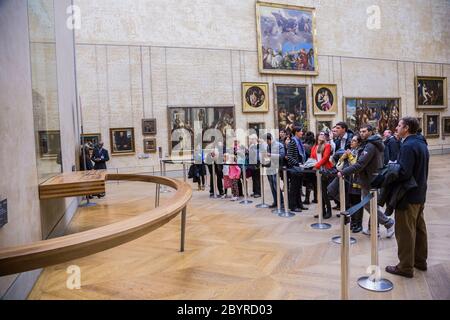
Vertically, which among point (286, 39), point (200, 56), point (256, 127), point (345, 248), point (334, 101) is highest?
point (286, 39)

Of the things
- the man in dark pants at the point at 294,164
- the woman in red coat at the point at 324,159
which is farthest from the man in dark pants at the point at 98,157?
the woman in red coat at the point at 324,159

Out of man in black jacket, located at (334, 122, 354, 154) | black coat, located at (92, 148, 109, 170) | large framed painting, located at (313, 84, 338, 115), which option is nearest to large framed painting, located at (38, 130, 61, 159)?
man in black jacket, located at (334, 122, 354, 154)

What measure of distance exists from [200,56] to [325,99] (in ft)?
23.0

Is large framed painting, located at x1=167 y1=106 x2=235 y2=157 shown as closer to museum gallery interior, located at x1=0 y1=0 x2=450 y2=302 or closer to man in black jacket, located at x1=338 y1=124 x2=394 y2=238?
museum gallery interior, located at x1=0 y1=0 x2=450 y2=302


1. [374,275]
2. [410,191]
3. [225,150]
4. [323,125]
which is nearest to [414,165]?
[410,191]

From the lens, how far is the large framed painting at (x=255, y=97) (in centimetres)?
1702

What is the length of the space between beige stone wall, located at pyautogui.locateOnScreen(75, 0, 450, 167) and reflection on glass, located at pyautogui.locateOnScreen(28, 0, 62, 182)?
8.34m

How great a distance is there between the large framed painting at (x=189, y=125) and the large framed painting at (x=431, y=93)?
1271cm

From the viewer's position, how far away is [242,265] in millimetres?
4363

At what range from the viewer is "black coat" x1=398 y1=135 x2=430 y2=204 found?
3725 millimetres

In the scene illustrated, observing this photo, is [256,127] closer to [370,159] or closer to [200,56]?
[200,56]
